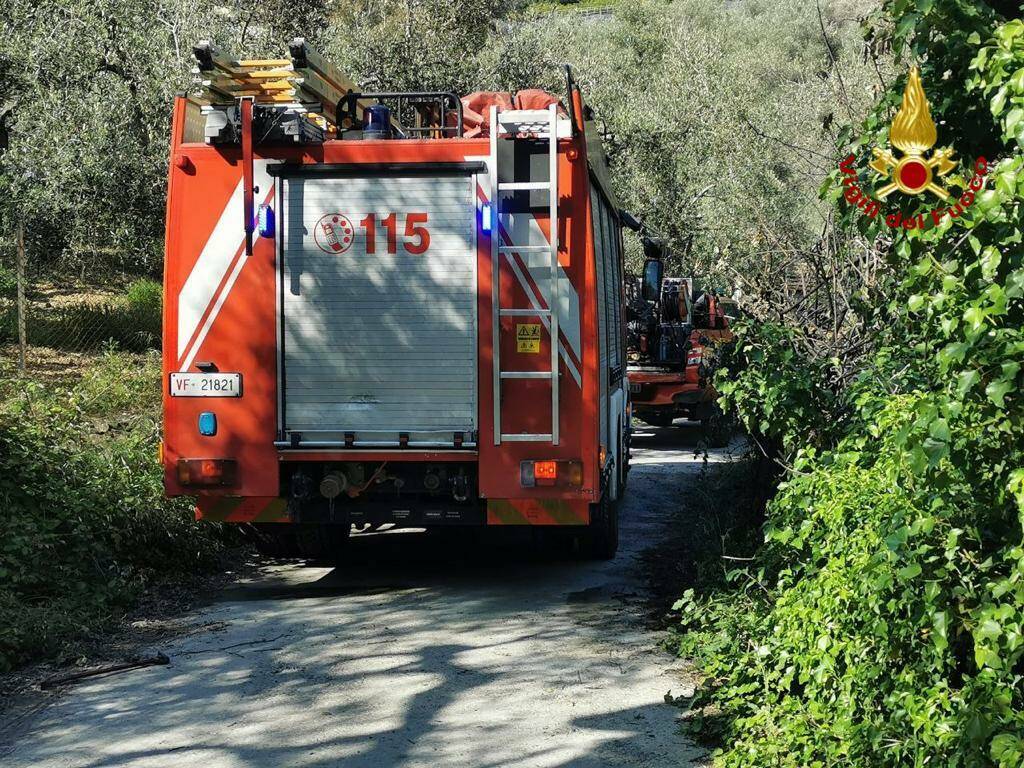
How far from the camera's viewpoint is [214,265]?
782 centimetres

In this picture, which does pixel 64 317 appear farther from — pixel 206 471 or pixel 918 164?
pixel 918 164

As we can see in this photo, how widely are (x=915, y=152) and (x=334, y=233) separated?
4.37 m

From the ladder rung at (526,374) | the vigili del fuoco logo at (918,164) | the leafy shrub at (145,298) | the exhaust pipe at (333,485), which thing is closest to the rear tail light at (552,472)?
the ladder rung at (526,374)

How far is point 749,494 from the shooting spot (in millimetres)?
9438

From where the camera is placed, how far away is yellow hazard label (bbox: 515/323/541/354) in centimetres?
773

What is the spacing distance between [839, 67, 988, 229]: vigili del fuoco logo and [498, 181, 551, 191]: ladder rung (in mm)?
3294

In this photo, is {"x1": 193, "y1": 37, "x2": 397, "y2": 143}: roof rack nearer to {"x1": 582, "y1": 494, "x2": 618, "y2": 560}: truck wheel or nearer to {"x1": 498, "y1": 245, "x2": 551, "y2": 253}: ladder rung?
{"x1": 498, "y1": 245, "x2": 551, "y2": 253}: ladder rung

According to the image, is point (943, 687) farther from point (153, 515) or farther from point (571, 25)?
point (571, 25)

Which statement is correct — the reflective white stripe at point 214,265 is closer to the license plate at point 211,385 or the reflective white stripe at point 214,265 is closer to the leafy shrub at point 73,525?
the license plate at point 211,385

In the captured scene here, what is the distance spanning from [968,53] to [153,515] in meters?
6.67

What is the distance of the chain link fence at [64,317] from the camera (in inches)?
567

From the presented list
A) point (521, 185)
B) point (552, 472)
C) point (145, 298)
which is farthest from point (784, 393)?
point (145, 298)

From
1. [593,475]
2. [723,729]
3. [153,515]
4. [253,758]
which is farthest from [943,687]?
[153,515]

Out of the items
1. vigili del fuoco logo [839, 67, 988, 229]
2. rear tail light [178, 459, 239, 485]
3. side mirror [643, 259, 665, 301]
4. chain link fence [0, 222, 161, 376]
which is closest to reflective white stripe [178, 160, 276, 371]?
rear tail light [178, 459, 239, 485]
